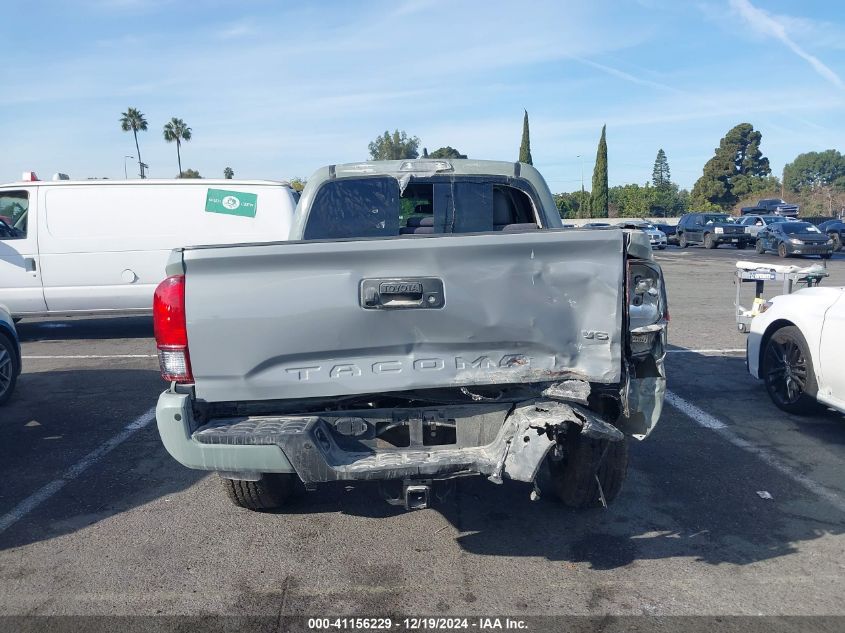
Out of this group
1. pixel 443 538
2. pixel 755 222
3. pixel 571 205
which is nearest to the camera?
pixel 443 538

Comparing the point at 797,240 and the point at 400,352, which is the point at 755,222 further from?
the point at 400,352

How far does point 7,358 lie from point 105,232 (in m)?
3.55

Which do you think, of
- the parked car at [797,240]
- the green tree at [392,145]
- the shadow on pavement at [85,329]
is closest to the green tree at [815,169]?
the green tree at [392,145]

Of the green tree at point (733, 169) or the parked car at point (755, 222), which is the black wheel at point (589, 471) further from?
the green tree at point (733, 169)

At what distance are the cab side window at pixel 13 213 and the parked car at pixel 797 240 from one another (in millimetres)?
26004

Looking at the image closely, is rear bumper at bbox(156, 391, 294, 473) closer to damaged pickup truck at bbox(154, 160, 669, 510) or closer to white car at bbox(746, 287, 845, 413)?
damaged pickup truck at bbox(154, 160, 669, 510)

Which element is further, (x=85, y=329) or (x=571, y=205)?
(x=571, y=205)

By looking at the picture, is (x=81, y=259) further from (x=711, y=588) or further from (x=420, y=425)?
(x=711, y=588)

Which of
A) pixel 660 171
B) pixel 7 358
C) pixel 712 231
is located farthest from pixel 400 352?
pixel 660 171

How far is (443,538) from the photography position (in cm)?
405

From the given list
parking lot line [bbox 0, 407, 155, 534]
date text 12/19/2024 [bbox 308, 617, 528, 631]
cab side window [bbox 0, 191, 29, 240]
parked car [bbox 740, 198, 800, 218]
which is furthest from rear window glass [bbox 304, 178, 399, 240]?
parked car [bbox 740, 198, 800, 218]

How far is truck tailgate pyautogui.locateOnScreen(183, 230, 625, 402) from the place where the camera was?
10.8 ft

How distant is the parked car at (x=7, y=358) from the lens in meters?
6.93

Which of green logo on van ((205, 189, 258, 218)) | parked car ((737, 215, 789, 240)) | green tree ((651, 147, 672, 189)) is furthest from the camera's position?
green tree ((651, 147, 672, 189))
